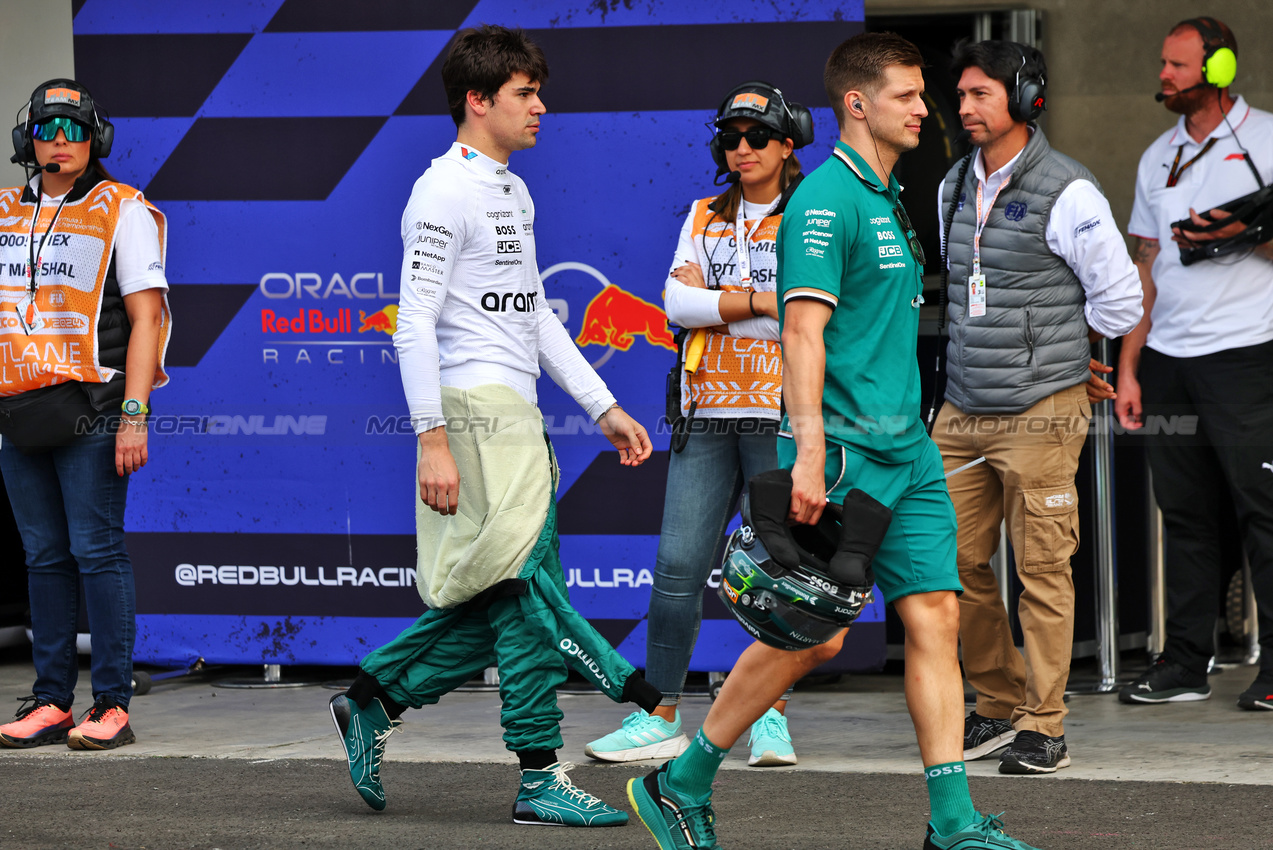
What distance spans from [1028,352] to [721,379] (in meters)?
0.93

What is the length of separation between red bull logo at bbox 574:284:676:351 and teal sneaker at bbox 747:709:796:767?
1605 millimetres

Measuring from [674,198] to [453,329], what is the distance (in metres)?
1.93

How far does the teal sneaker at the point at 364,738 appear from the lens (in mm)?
3965

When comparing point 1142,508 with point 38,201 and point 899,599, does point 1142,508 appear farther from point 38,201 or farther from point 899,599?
point 38,201

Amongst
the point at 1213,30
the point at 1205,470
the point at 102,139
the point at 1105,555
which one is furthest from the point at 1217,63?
the point at 102,139

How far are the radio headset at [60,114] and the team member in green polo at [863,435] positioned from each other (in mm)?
2746

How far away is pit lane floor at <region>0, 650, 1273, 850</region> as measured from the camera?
3762 millimetres

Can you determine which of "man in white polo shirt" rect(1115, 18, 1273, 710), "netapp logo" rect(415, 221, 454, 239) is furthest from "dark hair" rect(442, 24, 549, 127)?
"man in white polo shirt" rect(1115, 18, 1273, 710)

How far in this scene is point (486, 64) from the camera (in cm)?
397

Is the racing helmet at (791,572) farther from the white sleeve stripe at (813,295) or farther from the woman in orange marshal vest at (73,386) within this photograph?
the woman in orange marshal vest at (73,386)

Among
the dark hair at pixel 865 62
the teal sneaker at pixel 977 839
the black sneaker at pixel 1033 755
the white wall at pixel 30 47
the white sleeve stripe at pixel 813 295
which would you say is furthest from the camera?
the white wall at pixel 30 47

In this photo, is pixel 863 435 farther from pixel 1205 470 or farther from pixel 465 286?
pixel 1205 470

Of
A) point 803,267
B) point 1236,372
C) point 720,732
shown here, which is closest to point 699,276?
point 803,267

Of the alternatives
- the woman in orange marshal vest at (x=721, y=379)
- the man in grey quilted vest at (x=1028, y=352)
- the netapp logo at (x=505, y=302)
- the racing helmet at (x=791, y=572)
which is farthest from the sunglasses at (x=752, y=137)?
the racing helmet at (x=791, y=572)
